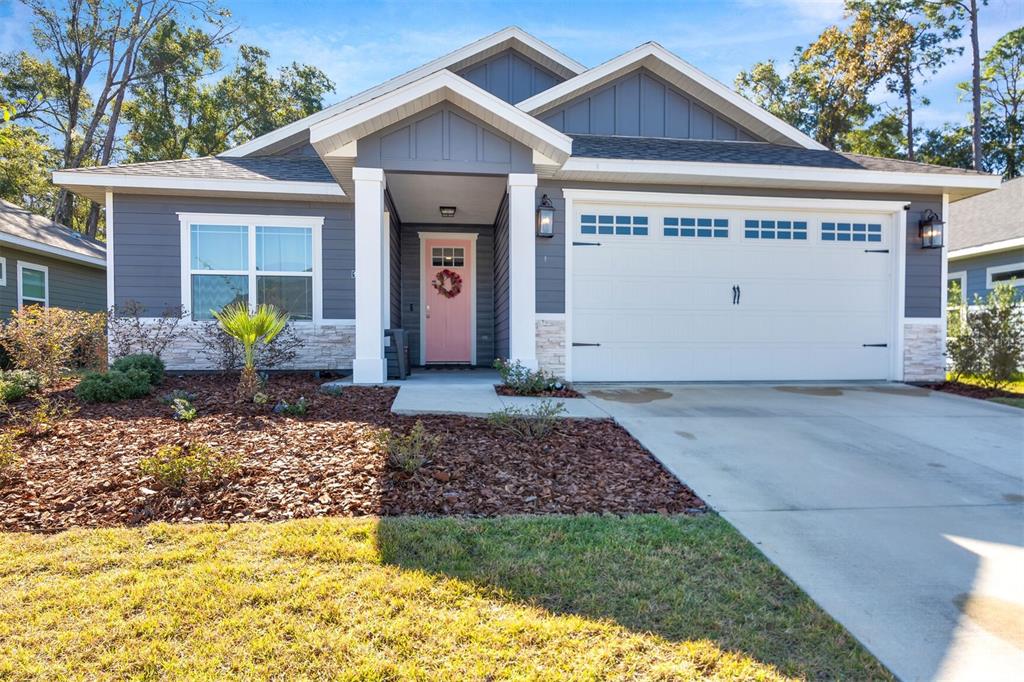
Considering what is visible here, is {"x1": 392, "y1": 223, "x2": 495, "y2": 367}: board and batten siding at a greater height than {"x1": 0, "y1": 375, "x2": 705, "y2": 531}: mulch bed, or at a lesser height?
greater

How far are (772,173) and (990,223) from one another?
8.45 meters

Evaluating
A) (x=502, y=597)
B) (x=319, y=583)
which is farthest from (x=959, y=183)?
(x=319, y=583)

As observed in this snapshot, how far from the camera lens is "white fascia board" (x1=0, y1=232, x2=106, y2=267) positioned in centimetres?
993

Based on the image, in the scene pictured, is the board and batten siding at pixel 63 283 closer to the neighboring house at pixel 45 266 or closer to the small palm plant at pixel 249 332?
the neighboring house at pixel 45 266

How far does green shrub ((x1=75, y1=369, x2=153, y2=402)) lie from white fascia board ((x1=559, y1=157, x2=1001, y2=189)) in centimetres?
563

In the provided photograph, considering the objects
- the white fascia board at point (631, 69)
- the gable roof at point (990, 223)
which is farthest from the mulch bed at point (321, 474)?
the gable roof at point (990, 223)

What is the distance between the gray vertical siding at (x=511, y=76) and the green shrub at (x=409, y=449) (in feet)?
27.1

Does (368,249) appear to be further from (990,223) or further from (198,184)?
(990,223)

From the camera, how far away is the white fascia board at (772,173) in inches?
275

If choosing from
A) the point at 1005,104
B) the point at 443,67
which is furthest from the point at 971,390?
the point at 1005,104

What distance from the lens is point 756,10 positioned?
8891 mm

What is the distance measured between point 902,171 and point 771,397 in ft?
13.2

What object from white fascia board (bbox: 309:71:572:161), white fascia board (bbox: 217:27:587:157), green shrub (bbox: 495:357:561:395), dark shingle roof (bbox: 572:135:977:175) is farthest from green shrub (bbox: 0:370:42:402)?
dark shingle roof (bbox: 572:135:977:175)

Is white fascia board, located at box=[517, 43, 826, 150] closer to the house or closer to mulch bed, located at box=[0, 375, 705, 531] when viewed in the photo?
mulch bed, located at box=[0, 375, 705, 531]
